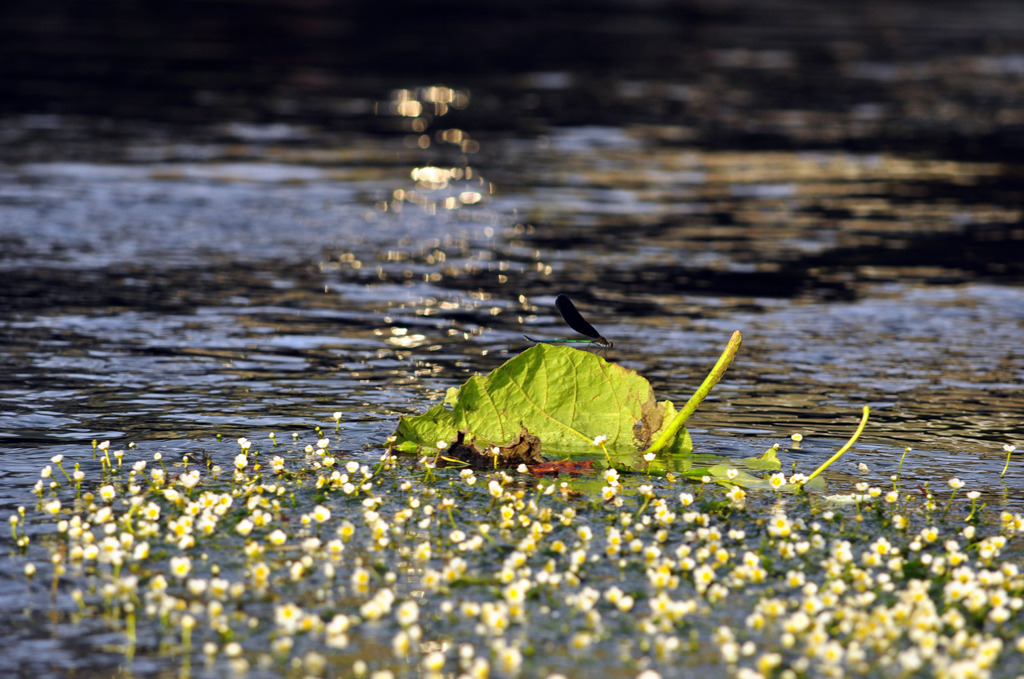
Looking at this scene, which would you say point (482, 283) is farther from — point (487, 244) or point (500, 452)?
point (500, 452)

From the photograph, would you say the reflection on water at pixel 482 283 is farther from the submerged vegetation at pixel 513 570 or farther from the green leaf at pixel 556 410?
the submerged vegetation at pixel 513 570

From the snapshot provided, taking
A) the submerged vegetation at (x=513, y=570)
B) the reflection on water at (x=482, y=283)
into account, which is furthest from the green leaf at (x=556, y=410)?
the reflection on water at (x=482, y=283)

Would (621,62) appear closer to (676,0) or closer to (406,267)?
(406,267)

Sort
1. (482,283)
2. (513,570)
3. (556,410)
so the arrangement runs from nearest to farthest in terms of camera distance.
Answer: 1. (513,570)
2. (556,410)
3. (482,283)

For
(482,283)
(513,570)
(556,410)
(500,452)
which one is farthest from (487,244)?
(513,570)

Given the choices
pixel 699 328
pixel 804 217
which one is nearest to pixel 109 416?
pixel 699 328

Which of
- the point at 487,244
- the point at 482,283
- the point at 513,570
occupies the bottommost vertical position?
the point at 513,570
